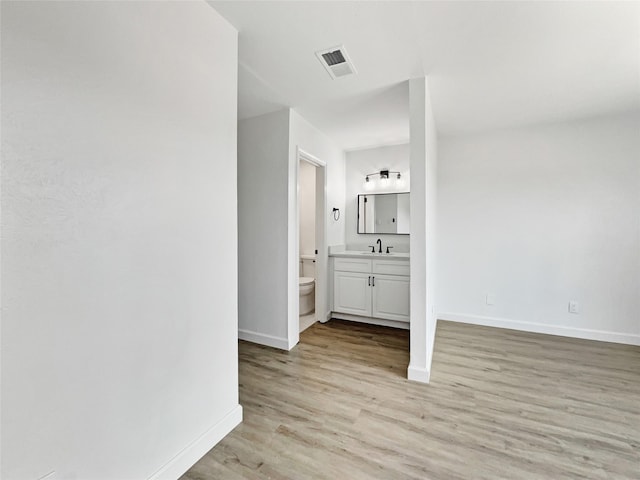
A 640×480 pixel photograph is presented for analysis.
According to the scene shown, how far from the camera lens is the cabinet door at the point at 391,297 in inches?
134

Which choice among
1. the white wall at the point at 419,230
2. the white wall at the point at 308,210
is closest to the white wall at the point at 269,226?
the white wall at the point at 419,230

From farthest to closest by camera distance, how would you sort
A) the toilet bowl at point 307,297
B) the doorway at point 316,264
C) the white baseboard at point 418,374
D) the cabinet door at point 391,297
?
the toilet bowl at point 307,297
the cabinet door at point 391,297
the doorway at point 316,264
the white baseboard at point 418,374

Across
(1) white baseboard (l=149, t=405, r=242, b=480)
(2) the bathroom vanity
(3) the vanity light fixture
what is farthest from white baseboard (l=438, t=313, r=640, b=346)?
(1) white baseboard (l=149, t=405, r=242, b=480)

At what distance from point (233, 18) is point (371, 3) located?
2.53ft

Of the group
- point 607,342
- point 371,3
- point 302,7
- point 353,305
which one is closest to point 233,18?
point 302,7

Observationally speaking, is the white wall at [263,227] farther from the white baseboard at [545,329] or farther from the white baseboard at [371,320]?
the white baseboard at [545,329]

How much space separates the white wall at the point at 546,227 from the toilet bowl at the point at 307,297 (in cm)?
177

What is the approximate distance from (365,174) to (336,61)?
231cm

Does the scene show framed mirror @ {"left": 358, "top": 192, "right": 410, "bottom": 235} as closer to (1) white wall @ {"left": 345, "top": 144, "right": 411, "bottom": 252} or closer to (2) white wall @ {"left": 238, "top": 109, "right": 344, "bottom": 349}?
(1) white wall @ {"left": 345, "top": 144, "right": 411, "bottom": 252}

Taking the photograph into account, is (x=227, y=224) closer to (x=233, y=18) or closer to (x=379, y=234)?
(x=233, y=18)

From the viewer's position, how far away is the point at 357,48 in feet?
6.26

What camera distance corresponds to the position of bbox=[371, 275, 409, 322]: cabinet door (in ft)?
11.2

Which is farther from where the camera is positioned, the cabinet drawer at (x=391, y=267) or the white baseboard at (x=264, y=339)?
the cabinet drawer at (x=391, y=267)

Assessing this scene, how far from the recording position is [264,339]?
9.82ft
